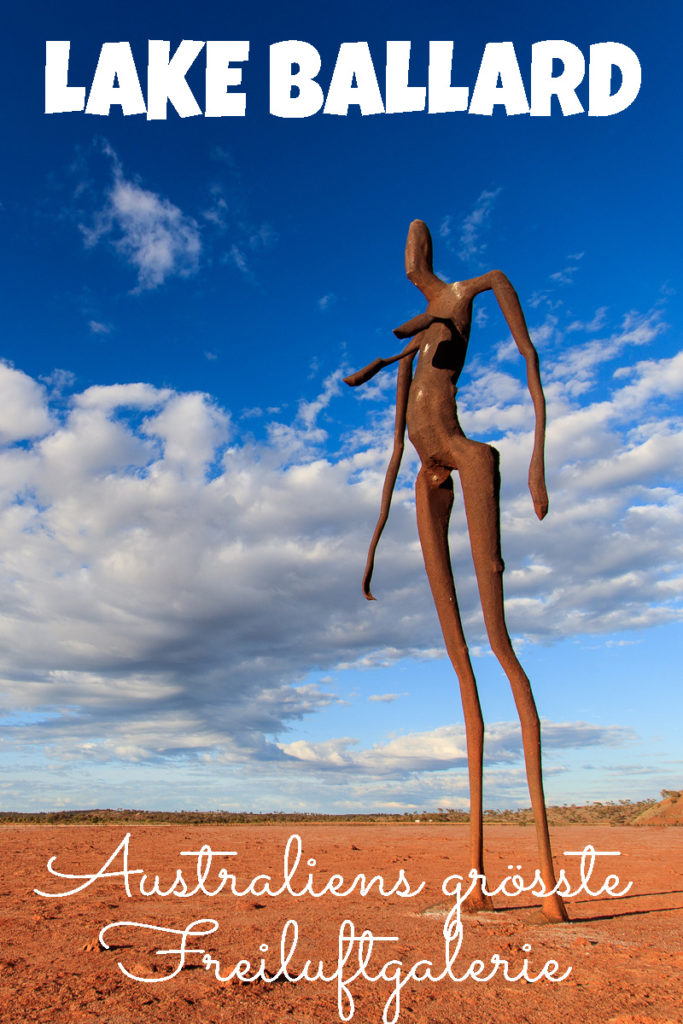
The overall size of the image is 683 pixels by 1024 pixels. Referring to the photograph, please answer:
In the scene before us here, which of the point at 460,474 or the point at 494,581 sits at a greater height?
the point at 460,474

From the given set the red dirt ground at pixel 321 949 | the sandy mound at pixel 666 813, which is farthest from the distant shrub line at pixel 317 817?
the red dirt ground at pixel 321 949

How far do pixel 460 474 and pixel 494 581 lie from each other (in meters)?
1.11

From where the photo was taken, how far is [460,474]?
23.4 ft

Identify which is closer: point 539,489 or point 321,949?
point 321,949

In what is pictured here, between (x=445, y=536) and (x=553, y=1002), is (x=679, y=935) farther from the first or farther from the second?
(x=445, y=536)

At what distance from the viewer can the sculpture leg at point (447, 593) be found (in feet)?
22.6

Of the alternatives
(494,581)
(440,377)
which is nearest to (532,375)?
(440,377)

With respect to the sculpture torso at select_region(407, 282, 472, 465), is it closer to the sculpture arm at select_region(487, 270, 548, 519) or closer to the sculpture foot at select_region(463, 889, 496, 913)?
the sculpture arm at select_region(487, 270, 548, 519)

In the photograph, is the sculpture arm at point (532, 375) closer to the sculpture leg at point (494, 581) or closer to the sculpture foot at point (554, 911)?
the sculpture leg at point (494, 581)

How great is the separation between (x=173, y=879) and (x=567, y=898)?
442 centimetres

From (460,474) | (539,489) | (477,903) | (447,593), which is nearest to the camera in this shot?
(477,903)

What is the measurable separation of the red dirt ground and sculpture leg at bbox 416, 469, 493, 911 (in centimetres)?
135

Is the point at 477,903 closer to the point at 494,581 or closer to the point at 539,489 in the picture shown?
the point at 494,581

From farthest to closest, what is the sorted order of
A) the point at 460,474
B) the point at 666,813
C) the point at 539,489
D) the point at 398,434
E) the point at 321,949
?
the point at 666,813 < the point at 398,434 < the point at 460,474 < the point at 539,489 < the point at 321,949
